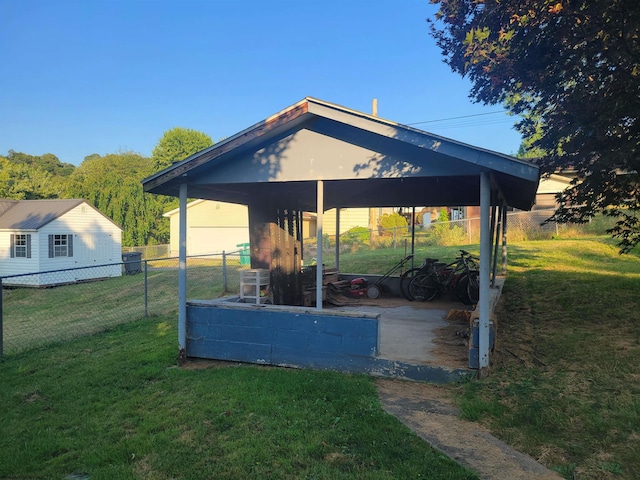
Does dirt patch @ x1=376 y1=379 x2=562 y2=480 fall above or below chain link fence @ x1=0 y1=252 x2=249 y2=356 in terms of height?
above

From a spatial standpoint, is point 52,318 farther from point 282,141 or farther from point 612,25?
point 612,25

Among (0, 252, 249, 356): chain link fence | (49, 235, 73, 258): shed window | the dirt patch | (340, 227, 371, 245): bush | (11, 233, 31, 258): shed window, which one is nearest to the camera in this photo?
the dirt patch

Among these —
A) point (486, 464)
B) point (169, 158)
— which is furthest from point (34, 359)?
point (169, 158)

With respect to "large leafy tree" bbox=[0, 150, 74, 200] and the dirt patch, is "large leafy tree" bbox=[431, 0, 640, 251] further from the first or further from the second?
"large leafy tree" bbox=[0, 150, 74, 200]

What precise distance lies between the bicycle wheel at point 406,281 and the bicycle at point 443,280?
0.24 feet

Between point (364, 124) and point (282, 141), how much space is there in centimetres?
120

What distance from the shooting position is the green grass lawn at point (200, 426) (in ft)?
11.6

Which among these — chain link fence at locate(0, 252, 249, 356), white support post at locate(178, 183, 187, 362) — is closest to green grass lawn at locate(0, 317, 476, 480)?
white support post at locate(178, 183, 187, 362)

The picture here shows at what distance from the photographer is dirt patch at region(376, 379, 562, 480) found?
3.42 meters

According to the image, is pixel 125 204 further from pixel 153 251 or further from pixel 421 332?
pixel 421 332

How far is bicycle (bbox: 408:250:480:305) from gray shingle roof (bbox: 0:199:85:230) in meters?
17.7

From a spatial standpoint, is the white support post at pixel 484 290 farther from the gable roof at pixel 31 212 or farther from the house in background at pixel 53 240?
the gable roof at pixel 31 212

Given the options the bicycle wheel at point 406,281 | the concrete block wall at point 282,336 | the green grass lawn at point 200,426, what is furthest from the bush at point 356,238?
the green grass lawn at point 200,426

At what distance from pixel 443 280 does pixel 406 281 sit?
3.28ft
